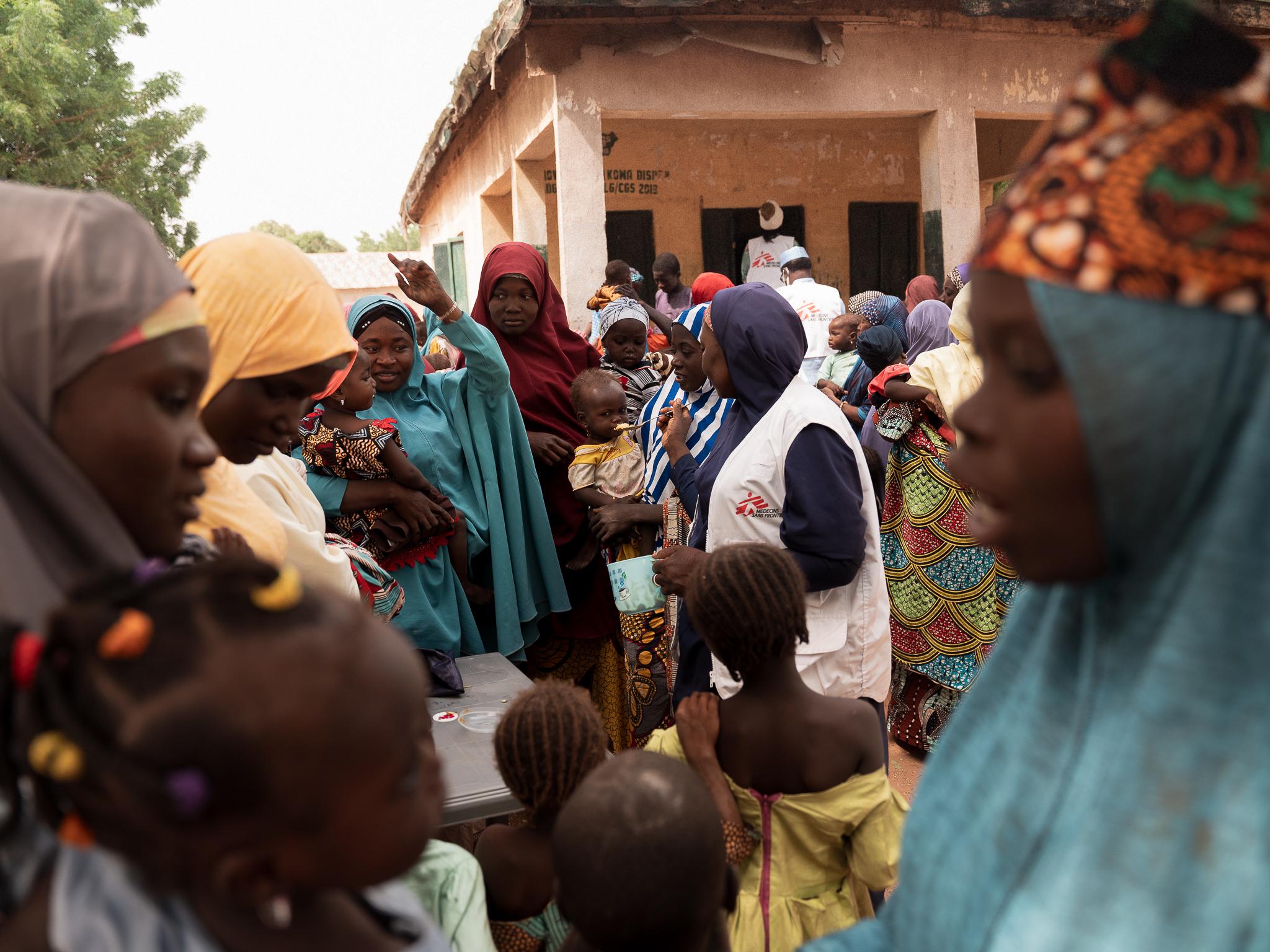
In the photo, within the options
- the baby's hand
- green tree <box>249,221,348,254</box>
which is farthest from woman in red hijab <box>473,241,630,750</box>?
green tree <box>249,221,348,254</box>

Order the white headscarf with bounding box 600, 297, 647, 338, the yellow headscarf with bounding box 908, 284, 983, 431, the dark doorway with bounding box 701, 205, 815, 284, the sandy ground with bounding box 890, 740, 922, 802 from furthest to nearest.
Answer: the dark doorway with bounding box 701, 205, 815, 284, the white headscarf with bounding box 600, 297, 647, 338, the sandy ground with bounding box 890, 740, 922, 802, the yellow headscarf with bounding box 908, 284, 983, 431

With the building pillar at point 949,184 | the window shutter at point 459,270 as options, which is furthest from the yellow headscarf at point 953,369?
the window shutter at point 459,270

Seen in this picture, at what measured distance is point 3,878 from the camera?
94 cm

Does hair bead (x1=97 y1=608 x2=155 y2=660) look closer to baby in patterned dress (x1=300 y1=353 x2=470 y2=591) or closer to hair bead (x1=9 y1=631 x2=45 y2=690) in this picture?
hair bead (x1=9 y1=631 x2=45 y2=690)

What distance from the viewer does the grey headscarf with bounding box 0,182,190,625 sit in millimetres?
1083

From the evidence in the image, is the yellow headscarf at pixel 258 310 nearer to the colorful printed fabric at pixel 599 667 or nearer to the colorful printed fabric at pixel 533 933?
the colorful printed fabric at pixel 533 933

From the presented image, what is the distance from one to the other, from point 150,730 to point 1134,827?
0.86m

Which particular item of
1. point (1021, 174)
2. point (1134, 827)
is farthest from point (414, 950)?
point (1021, 174)

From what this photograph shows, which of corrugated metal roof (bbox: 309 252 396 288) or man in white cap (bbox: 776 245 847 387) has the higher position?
corrugated metal roof (bbox: 309 252 396 288)

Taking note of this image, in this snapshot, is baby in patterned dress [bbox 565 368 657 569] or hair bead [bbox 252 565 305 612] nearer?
hair bead [bbox 252 565 305 612]

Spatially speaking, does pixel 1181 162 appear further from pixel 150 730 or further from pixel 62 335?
pixel 62 335

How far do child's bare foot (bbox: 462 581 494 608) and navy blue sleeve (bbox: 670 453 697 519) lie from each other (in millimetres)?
847

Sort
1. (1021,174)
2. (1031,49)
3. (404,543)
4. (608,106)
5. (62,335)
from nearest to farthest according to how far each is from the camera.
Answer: (1021,174) → (62,335) → (404,543) → (608,106) → (1031,49)

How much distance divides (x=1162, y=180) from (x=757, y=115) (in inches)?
342
